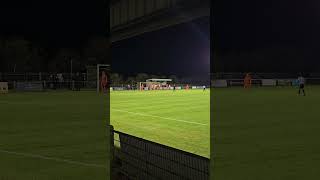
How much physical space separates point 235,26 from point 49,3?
998 inches

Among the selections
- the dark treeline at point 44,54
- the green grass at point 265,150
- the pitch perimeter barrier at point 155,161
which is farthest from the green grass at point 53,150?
the dark treeline at point 44,54

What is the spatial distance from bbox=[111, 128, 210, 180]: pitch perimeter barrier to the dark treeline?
43166 millimetres

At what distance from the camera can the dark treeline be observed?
5138cm

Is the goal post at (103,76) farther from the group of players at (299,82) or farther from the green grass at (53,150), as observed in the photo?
the green grass at (53,150)

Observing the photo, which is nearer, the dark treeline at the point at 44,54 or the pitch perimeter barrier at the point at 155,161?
the pitch perimeter barrier at the point at 155,161

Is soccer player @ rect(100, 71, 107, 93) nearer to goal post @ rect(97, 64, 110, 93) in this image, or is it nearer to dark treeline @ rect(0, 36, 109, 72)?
goal post @ rect(97, 64, 110, 93)

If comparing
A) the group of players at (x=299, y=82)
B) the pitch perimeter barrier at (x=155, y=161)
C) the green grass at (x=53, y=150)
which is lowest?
the green grass at (x=53, y=150)

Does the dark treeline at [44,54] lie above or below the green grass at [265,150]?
above

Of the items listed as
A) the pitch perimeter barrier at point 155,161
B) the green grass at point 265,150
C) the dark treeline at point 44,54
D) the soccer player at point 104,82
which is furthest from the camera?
the dark treeline at point 44,54

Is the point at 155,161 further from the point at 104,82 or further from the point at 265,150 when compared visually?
the point at 104,82

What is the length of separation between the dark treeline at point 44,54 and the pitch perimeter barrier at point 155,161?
43166 mm

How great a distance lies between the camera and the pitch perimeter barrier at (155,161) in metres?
4.45

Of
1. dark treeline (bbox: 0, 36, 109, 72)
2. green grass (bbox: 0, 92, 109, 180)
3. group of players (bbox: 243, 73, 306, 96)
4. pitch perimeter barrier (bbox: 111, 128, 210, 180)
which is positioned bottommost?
green grass (bbox: 0, 92, 109, 180)

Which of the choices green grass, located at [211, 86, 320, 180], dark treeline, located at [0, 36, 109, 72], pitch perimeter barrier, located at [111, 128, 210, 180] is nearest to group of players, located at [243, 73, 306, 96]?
dark treeline, located at [0, 36, 109, 72]
